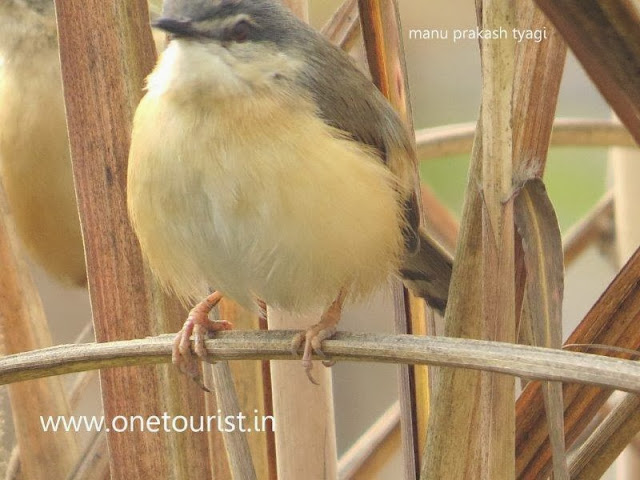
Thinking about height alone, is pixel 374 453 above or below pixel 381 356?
below

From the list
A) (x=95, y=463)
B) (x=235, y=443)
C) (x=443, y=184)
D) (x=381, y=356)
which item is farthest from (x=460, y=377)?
(x=443, y=184)

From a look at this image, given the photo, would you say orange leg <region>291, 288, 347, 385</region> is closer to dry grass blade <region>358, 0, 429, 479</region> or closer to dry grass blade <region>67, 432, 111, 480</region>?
dry grass blade <region>358, 0, 429, 479</region>

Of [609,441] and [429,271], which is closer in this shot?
[609,441]

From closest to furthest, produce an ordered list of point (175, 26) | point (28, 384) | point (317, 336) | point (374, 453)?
point (175, 26) < point (317, 336) < point (28, 384) < point (374, 453)

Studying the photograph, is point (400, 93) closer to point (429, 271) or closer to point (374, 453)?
point (429, 271)

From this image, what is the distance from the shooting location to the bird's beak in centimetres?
129

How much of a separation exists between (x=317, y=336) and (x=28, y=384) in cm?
68

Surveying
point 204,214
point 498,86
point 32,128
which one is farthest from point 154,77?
point 32,128

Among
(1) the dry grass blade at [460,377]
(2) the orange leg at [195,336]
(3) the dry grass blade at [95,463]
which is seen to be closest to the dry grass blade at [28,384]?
(3) the dry grass blade at [95,463]

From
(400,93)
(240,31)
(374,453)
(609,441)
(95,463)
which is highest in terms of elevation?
(240,31)

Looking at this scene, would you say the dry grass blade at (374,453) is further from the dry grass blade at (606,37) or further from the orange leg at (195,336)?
the dry grass blade at (606,37)

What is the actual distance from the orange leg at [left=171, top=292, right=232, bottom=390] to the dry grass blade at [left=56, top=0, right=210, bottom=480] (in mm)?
49

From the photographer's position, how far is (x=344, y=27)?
190 centimetres

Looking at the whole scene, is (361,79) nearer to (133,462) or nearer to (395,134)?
(395,134)
